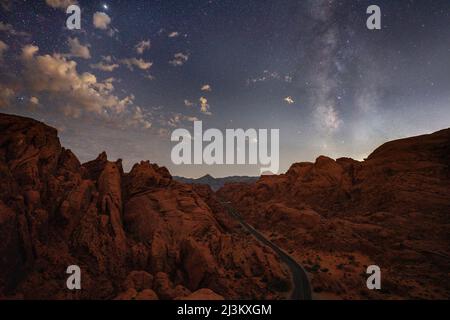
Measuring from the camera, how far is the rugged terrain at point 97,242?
20.0 m

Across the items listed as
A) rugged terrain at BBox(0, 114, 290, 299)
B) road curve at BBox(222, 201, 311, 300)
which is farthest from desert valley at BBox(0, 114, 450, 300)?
road curve at BBox(222, 201, 311, 300)

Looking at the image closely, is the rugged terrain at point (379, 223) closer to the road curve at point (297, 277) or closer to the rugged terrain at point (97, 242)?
the road curve at point (297, 277)

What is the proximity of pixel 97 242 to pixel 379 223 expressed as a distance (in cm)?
4533

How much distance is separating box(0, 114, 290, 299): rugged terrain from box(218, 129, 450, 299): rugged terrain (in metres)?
11.2

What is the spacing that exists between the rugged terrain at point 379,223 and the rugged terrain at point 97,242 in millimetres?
11248

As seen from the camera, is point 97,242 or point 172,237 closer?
point 97,242

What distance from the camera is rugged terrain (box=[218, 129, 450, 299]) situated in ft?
88.1

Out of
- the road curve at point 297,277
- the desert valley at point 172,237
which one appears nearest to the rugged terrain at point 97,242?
the desert valley at point 172,237

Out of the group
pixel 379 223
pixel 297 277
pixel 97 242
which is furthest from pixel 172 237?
pixel 379 223

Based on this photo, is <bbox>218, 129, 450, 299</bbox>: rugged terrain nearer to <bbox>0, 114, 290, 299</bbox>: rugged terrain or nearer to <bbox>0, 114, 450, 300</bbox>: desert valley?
<bbox>0, 114, 450, 300</bbox>: desert valley

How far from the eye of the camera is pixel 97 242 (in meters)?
24.4

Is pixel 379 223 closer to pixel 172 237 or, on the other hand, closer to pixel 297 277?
pixel 297 277

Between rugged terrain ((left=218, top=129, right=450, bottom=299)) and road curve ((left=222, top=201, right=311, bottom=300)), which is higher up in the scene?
rugged terrain ((left=218, top=129, right=450, bottom=299))
